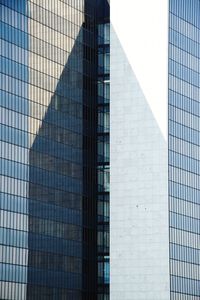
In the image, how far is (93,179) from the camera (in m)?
133

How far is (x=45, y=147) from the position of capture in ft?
407

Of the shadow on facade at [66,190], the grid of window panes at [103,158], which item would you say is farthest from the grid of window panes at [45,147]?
the grid of window panes at [103,158]

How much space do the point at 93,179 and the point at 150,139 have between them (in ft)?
27.7

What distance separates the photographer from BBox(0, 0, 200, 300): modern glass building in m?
120

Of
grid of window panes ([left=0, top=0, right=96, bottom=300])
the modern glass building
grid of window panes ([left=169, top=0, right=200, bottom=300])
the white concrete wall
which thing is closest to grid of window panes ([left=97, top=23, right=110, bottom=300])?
the modern glass building

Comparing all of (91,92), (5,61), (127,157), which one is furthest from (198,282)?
→ (5,61)

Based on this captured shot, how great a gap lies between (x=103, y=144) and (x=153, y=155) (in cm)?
777

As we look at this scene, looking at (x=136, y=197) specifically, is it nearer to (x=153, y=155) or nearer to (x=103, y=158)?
(x=153, y=155)

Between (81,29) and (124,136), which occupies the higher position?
(81,29)

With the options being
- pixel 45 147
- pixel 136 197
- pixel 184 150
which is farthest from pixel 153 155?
pixel 45 147

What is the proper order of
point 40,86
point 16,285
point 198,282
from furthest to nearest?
1. point 198,282
2. point 40,86
3. point 16,285

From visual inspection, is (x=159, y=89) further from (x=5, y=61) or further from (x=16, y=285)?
(x=16, y=285)

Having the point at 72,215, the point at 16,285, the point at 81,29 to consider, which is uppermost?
the point at 81,29

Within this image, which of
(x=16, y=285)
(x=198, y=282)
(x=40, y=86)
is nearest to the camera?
(x=16, y=285)
